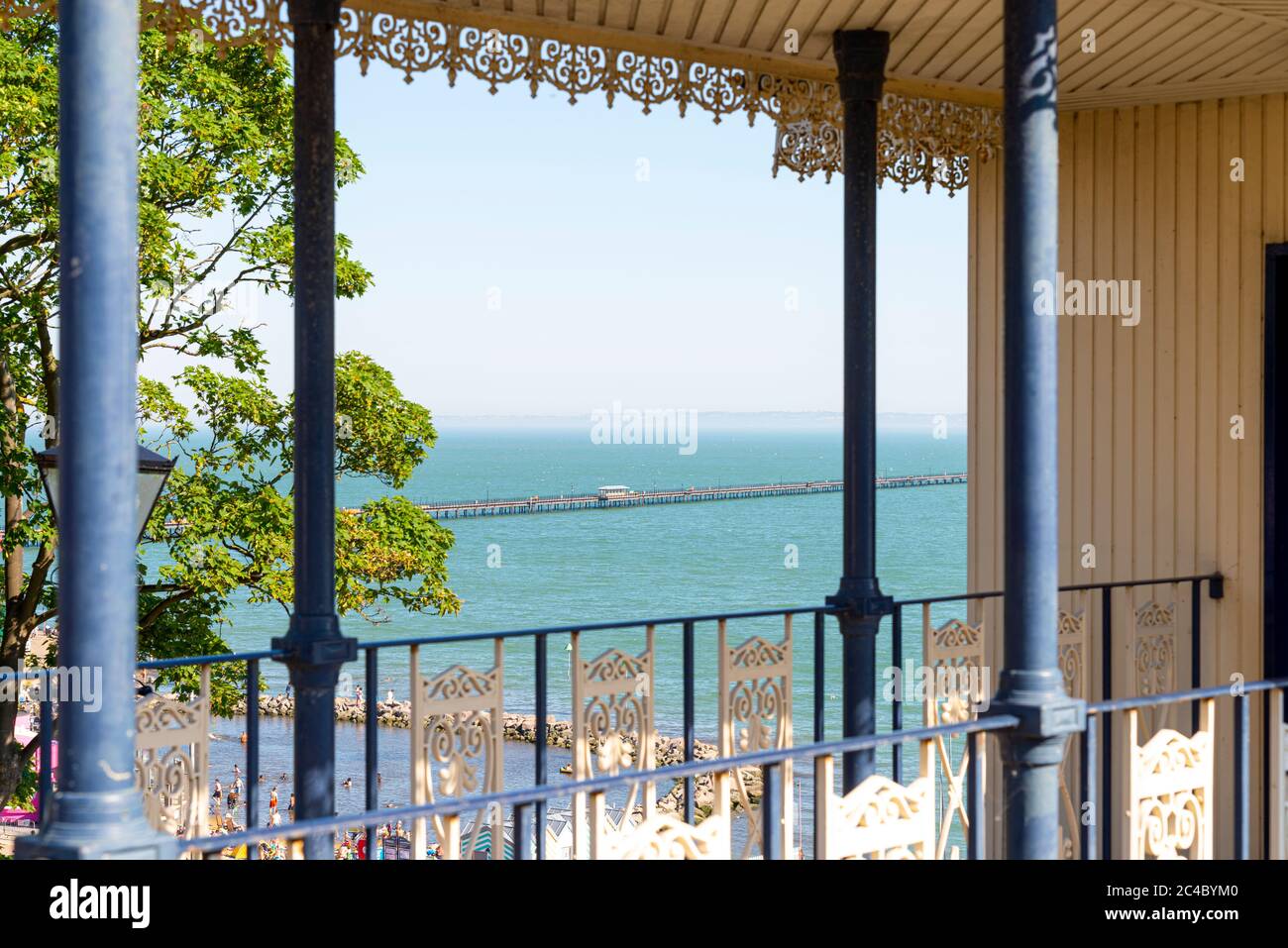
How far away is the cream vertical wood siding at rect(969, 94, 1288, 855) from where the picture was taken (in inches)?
256

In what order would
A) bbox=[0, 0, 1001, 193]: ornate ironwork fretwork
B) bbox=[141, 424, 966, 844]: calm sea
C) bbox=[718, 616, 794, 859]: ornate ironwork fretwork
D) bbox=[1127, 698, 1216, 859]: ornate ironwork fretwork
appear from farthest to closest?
bbox=[141, 424, 966, 844]: calm sea → bbox=[718, 616, 794, 859]: ornate ironwork fretwork → bbox=[0, 0, 1001, 193]: ornate ironwork fretwork → bbox=[1127, 698, 1216, 859]: ornate ironwork fretwork

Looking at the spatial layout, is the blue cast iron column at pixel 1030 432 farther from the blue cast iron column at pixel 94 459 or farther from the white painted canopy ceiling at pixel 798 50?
the white painted canopy ceiling at pixel 798 50

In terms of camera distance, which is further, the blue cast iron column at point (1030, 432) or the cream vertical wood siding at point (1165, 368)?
the cream vertical wood siding at point (1165, 368)

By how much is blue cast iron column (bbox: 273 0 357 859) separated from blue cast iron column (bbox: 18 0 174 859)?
2086mm

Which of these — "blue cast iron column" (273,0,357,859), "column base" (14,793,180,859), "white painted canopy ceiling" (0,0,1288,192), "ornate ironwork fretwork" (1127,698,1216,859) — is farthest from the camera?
"white painted canopy ceiling" (0,0,1288,192)

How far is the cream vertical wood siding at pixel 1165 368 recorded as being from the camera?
6512mm

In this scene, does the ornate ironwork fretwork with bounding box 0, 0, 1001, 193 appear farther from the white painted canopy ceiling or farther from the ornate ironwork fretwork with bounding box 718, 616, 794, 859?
the ornate ironwork fretwork with bounding box 718, 616, 794, 859

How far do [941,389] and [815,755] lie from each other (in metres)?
75.7

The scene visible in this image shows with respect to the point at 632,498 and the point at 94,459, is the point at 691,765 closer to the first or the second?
the point at 94,459

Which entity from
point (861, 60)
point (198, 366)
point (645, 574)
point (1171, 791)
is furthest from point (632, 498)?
point (1171, 791)

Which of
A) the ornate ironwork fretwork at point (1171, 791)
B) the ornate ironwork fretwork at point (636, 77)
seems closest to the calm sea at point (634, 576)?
the ornate ironwork fretwork at point (636, 77)

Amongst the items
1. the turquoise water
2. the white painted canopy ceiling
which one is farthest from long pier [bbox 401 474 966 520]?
the white painted canopy ceiling

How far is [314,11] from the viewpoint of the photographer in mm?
4914

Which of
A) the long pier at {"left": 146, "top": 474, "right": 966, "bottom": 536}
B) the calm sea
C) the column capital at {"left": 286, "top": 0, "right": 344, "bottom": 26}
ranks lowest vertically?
the calm sea
